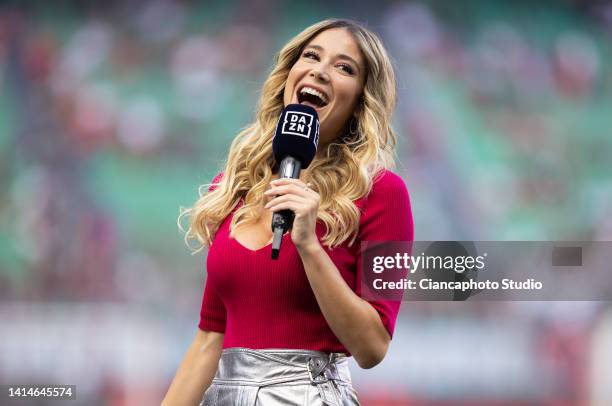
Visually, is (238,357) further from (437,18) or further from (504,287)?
(437,18)

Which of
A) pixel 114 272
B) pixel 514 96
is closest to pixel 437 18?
pixel 514 96

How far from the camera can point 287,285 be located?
157cm

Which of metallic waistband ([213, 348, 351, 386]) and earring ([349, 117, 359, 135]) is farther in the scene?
earring ([349, 117, 359, 135])

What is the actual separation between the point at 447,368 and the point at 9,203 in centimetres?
205

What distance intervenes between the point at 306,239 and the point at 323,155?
15.1 inches

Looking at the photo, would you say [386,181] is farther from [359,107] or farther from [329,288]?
[329,288]

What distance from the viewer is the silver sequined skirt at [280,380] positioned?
1.51m

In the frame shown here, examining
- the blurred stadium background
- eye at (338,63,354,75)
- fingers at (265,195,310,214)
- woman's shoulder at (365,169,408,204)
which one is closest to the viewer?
fingers at (265,195,310,214)

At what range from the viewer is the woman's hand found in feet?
4.53

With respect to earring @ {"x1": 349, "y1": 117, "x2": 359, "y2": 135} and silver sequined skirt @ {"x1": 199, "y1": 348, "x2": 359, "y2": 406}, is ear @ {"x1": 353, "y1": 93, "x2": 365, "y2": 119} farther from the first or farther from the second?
silver sequined skirt @ {"x1": 199, "y1": 348, "x2": 359, "y2": 406}

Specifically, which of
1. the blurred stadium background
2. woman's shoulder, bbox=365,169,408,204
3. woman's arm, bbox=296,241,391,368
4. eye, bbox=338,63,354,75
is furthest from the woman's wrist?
the blurred stadium background

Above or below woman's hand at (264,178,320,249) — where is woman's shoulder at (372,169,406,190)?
above

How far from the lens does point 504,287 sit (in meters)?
3.69

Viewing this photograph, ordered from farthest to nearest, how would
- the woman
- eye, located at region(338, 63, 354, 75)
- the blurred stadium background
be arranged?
the blurred stadium background < eye, located at region(338, 63, 354, 75) < the woman
